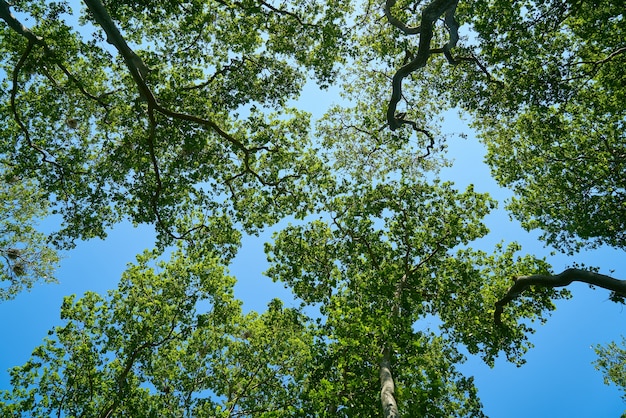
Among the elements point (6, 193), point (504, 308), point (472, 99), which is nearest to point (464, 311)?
point (504, 308)

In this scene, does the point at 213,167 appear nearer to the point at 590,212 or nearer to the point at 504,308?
the point at 504,308

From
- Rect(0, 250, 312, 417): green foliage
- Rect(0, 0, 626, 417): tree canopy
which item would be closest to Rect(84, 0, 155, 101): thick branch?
Rect(0, 0, 626, 417): tree canopy

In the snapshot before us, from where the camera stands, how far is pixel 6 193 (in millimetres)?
20359

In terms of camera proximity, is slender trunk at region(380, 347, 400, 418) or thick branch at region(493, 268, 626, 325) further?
thick branch at region(493, 268, 626, 325)

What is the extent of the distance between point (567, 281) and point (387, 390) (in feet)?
22.6

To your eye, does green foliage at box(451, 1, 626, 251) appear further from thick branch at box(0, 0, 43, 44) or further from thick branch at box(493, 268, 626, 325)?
thick branch at box(0, 0, 43, 44)

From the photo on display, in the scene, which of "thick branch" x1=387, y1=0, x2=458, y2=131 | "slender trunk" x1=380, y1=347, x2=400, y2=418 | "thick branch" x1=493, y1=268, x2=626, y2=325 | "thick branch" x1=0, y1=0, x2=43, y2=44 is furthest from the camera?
"thick branch" x1=493, y1=268, x2=626, y2=325

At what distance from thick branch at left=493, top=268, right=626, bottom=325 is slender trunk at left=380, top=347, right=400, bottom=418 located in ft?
17.5

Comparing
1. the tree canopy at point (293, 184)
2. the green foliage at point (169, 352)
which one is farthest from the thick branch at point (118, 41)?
the green foliage at point (169, 352)

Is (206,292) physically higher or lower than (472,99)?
lower

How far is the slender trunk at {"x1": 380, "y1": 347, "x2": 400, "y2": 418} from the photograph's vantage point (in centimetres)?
907

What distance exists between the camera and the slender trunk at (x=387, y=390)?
357 inches

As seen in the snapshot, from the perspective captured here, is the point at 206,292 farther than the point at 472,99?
Yes

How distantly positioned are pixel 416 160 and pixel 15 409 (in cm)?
1976
